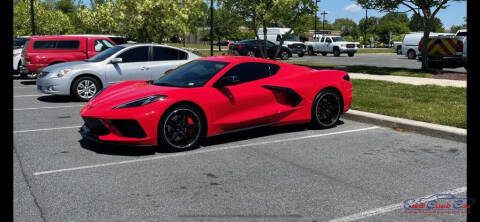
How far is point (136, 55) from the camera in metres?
11.4

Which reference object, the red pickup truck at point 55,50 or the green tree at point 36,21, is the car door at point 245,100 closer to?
the red pickup truck at point 55,50

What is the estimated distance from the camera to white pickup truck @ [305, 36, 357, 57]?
38.5 meters

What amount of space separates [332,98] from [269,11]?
48.3 feet

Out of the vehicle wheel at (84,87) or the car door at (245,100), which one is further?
the vehicle wheel at (84,87)

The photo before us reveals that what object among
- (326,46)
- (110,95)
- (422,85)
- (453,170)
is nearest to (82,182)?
(110,95)

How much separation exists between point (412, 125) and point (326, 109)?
1458mm

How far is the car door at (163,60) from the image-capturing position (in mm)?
11469

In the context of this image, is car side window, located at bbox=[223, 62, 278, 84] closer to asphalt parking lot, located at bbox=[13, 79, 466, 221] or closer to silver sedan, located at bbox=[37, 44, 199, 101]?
asphalt parking lot, located at bbox=[13, 79, 466, 221]

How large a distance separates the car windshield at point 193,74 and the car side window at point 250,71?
20cm

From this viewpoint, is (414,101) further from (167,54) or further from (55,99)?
(55,99)

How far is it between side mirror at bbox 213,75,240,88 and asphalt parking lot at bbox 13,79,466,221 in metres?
0.91

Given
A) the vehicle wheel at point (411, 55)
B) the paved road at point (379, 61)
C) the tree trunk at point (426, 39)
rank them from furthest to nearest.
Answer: the vehicle wheel at point (411, 55), the paved road at point (379, 61), the tree trunk at point (426, 39)

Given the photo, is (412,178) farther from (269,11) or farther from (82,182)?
(269,11)

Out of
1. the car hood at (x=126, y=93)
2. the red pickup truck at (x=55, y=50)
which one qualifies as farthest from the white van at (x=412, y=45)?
the car hood at (x=126, y=93)
